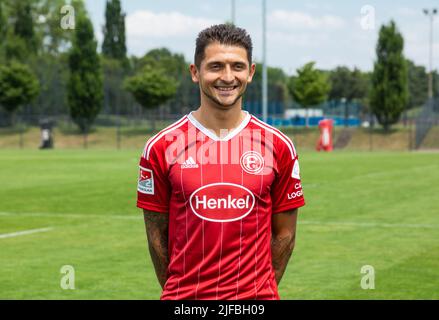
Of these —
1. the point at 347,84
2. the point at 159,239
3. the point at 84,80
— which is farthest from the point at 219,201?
the point at 347,84

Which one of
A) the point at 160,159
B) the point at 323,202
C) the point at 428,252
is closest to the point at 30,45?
the point at 323,202

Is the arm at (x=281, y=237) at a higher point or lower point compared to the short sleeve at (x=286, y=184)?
lower

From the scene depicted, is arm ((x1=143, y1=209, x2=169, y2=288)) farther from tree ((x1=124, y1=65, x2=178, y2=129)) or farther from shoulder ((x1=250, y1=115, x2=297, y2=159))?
tree ((x1=124, y1=65, x2=178, y2=129))

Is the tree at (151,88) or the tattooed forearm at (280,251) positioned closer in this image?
the tattooed forearm at (280,251)

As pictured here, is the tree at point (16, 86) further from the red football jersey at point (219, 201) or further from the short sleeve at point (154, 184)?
the red football jersey at point (219, 201)

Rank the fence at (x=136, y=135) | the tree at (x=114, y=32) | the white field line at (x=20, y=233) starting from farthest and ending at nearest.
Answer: the tree at (x=114, y=32) → the fence at (x=136, y=135) → the white field line at (x=20, y=233)

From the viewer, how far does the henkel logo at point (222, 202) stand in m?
3.69

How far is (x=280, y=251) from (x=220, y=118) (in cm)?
74

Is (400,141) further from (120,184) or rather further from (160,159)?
(160,159)

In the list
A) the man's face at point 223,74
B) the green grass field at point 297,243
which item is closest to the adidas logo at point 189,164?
the man's face at point 223,74

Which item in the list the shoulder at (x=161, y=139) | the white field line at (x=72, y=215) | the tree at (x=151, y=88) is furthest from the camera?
the tree at (x=151, y=88)

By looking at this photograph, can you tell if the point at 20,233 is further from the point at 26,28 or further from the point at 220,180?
the point at 26,28

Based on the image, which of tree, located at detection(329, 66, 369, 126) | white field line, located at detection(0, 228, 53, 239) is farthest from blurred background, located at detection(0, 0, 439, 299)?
tree, located at detection(329, 66, 369, 126)

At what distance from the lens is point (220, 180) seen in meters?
3.70
